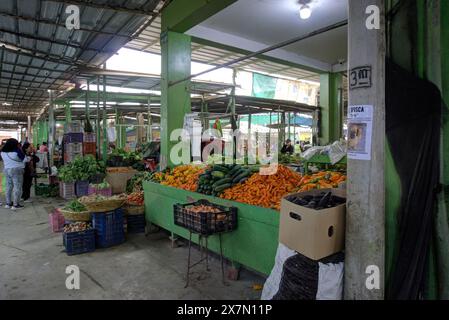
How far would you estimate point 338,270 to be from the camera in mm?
2295

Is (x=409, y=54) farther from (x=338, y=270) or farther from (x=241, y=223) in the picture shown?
(x=241, y=223)

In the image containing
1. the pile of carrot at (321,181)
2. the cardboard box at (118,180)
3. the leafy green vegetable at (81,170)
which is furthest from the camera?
the cardboard box at (118,180)

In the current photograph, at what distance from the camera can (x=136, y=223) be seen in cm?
566

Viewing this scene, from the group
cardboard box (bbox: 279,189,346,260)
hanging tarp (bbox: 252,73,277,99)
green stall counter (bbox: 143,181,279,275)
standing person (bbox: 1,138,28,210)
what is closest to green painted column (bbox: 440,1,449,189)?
cardboard box (bbox: 279,189,346,260)

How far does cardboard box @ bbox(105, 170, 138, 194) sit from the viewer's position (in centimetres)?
906

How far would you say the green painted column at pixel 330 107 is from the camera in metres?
9.68

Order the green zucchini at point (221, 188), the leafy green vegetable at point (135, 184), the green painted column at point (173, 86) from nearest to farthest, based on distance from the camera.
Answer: the green zucchini at point (221, 188) → the green painted column at point (173, 86) → the leafy green vegetable at point (135, 184)

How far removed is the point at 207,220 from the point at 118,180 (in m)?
6.45

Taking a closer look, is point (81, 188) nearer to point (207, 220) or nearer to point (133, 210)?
point (133, 210)

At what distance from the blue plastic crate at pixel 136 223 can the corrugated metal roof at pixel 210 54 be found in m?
4.82

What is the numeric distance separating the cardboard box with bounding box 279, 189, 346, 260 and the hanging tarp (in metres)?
9.04

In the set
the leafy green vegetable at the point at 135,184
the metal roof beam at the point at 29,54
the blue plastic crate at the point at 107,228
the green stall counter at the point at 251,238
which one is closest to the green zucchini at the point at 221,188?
the green stall counter at the point at 251,238

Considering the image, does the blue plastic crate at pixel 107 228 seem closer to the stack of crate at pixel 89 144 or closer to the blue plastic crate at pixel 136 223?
the blue plastic crate at pixel 136 223

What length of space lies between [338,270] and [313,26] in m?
5.59
